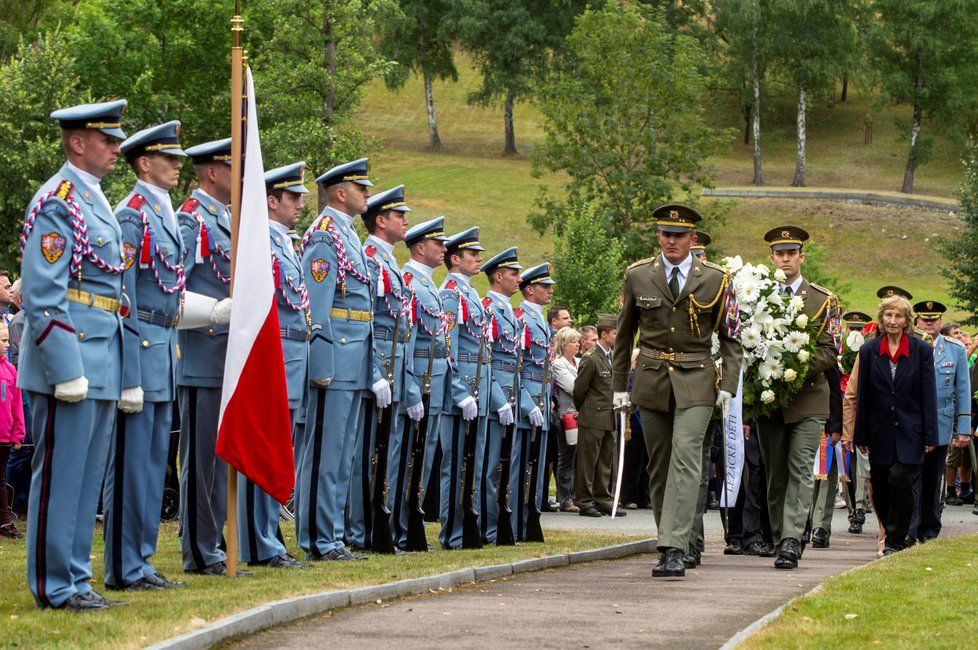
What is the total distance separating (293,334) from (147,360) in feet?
6.18

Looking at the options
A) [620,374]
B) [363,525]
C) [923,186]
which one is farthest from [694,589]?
[923,186]

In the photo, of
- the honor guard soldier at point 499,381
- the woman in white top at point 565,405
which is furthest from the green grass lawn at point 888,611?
the woman in white top at point 565,405

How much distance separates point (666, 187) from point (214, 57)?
54.9 ft

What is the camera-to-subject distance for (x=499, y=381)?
14.1 metres

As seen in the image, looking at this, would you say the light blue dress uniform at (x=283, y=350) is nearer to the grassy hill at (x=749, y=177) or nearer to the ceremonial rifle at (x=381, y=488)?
the ceremonial rifle at (x=381, y=488)

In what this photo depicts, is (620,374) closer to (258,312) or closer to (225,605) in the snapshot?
(258,312)

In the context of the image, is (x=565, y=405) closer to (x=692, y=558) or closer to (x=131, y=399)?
(x=692, y=558)

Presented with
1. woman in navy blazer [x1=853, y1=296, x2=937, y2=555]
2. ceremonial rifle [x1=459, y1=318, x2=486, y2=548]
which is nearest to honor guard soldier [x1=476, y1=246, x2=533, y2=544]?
ceremonial rifle [x1=459, y1=318, x2=486, y2=548]

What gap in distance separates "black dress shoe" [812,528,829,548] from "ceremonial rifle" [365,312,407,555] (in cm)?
581

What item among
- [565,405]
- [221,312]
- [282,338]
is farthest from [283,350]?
[565,405]

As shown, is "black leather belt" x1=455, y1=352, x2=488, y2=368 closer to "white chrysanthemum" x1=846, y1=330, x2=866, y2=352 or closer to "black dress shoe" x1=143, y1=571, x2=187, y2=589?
"black dress shoe" x1=143, y1=571, x2=187, y2=589

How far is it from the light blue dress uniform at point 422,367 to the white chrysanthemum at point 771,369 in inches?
102

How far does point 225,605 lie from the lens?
7910mm

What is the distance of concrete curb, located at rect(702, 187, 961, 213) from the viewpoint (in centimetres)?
7050
